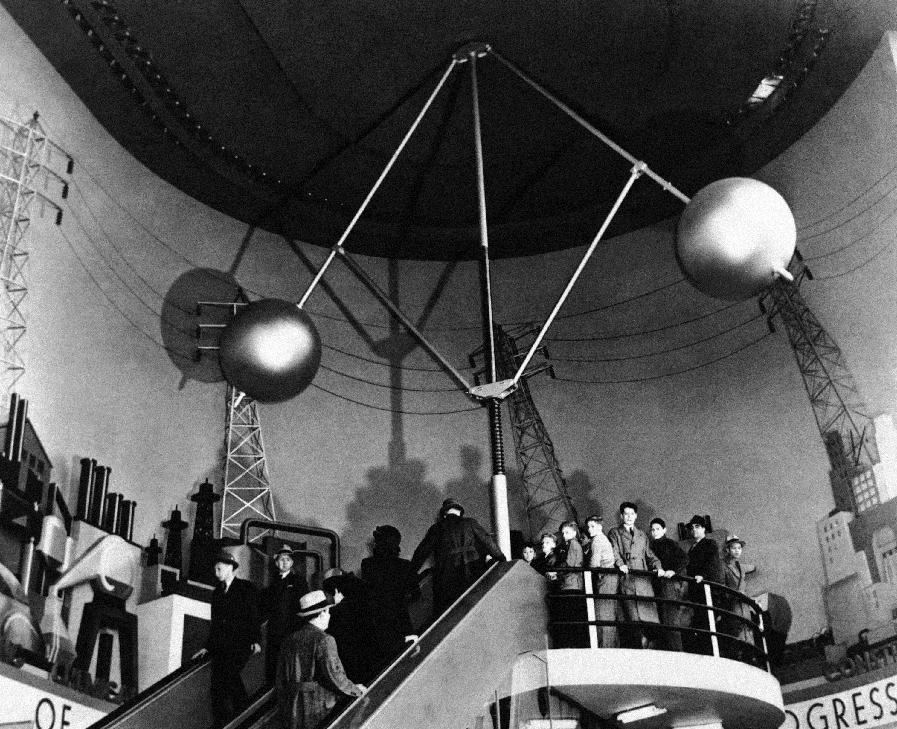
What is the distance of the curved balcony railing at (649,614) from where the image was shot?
781 centimetres

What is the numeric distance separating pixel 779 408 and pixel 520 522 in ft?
11.2

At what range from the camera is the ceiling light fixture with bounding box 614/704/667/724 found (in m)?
8.12

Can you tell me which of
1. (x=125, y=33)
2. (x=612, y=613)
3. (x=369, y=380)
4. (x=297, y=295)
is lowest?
(x=612, y=613)

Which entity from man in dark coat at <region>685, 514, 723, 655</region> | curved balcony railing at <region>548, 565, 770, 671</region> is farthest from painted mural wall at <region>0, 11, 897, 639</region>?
man in dark coat at <region>685, 514, 723, 655</region>

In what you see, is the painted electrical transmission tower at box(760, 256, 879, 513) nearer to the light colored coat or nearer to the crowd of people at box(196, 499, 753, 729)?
the crowd of people at box(196, 499, 753, 729)

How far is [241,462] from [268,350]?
11.8 ft

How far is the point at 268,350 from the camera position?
9.24 metres

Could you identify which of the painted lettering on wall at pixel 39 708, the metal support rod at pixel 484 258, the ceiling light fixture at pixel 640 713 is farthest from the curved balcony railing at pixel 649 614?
the painted lettering on wall at pixel 39 708

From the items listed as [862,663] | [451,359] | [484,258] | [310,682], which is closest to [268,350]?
[484,258]

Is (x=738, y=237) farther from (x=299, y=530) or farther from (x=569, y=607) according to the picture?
(x=299, y=530)

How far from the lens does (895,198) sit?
1114 cm

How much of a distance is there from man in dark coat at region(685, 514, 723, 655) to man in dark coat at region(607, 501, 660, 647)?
0.38 m

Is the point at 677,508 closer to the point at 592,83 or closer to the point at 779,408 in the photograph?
the point at 779,408

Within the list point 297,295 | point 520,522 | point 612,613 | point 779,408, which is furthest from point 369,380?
point 612,613
